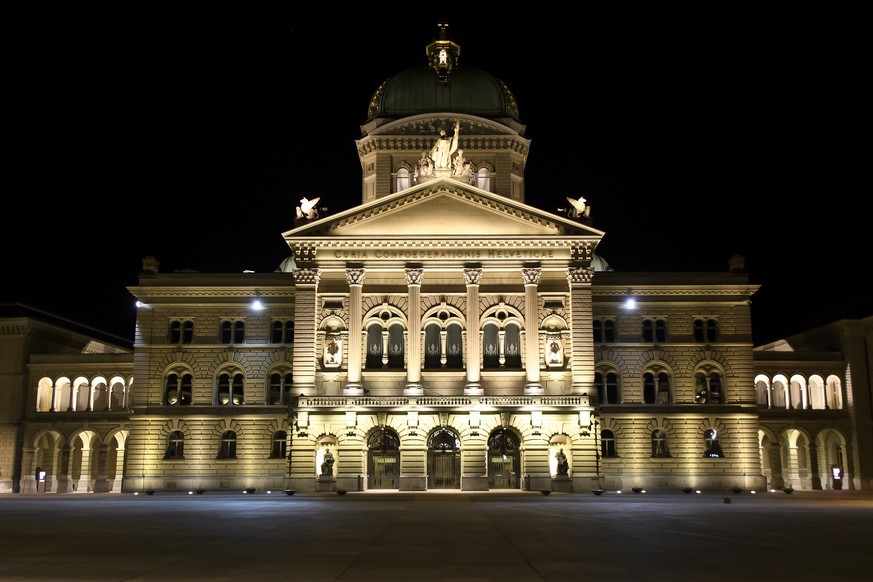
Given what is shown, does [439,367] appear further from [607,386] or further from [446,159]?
[446,159]

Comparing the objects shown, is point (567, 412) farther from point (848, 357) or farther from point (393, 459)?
point (848, 357)

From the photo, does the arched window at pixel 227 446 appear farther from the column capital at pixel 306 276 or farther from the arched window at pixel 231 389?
the column capital at pixel 306 276

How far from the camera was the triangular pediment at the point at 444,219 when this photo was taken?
68625 mm

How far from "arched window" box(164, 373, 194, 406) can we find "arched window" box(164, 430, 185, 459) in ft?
7.78

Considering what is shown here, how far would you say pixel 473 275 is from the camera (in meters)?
68.2

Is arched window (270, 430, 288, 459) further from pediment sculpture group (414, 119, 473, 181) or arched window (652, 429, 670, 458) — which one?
arched window (652, 429, 670, 458)

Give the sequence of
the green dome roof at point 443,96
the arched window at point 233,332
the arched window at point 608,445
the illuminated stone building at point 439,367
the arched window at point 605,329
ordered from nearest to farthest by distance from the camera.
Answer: the illuminated stone building at point 439,367 < the arched window at point 608,445 < the arched window at point 233,332 < the arched window at point 605,329 < the green dome roof at point 443,96

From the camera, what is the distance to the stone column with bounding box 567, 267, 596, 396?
67250 millimetres

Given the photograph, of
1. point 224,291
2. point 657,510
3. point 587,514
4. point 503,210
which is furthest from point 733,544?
point 224,291

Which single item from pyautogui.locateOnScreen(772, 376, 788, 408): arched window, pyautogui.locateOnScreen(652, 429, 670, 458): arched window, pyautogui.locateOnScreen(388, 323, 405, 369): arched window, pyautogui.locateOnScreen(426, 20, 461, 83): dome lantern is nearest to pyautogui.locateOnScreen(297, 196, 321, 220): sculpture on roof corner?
pyautogui.locateOnScreen(388, 323, 405, 369): arched window

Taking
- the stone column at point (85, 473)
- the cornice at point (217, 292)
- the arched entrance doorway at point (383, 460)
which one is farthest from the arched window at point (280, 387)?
the stone column at point (85, 473)

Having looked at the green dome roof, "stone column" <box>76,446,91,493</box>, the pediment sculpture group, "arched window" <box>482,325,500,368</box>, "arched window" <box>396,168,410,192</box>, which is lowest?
"stone column" <box>76,446,91,493</box>

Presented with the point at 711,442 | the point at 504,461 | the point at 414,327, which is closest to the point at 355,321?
the point at 414,327

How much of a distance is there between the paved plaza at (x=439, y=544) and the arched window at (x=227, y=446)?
29.0 meters
